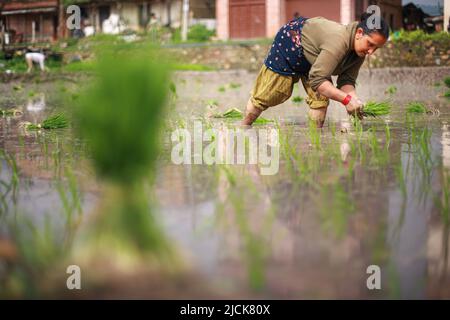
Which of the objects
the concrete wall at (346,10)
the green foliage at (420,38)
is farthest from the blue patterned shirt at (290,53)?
the concrete wall at (346,10)

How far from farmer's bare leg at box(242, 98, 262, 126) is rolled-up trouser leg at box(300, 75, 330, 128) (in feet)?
1.30

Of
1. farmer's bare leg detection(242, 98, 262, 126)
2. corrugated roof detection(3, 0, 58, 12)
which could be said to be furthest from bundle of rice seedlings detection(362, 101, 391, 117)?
corrugated roof detection(3, 0, 58, 12)

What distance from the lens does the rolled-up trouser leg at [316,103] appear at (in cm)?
454

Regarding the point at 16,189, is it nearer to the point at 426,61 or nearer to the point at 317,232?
the point at 317,232

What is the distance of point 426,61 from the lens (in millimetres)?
13055

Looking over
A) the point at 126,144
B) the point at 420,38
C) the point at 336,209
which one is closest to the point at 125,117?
the point at 126,144

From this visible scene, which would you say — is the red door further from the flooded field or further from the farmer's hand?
the flooded field

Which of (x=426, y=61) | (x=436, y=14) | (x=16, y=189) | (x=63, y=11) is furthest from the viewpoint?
(x=63, y=11)

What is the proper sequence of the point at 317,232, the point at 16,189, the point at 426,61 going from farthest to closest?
the point at 426,61
the point at 16,189
the point at 317,232

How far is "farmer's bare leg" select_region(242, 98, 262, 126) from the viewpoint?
4.83m

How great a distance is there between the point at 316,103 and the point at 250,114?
A: 1.83 feet

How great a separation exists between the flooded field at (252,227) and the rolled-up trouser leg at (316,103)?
1.11 m

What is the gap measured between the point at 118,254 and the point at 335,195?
946 millimetres
